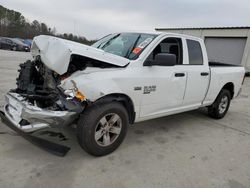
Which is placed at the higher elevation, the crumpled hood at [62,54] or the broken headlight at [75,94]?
the crumpled hood at [62,54]

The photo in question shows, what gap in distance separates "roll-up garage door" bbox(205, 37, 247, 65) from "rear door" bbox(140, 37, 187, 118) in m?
15.0

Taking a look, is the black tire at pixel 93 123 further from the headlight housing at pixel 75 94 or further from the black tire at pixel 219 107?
the black tire at pixel 219 107

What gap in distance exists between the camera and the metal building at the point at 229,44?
54.9ft

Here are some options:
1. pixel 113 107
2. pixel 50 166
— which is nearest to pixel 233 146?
pixel 113 107

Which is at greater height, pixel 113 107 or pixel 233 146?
pixel 113 107

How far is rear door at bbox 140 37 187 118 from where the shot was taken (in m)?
3.30

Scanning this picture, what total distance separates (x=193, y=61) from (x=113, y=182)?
108 inches

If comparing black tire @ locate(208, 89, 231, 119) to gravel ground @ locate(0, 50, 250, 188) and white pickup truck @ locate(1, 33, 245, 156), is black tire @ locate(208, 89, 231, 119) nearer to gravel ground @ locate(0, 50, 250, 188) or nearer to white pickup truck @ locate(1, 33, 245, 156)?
gravel ground @ locate(0, 50, 250, 188)

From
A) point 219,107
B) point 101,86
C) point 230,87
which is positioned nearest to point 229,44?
point 230,87

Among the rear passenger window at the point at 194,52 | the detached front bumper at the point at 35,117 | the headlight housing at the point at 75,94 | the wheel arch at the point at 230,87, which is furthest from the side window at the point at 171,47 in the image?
the wheel arch at the point at 230,87

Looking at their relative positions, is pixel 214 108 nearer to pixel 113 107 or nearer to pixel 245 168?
pixel 245 168

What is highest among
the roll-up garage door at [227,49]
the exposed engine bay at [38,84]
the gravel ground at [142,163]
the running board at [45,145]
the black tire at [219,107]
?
the roll-up garage door at [227,49]

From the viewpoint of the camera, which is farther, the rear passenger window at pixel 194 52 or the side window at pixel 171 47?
the rear passenger window at pixel 194 52

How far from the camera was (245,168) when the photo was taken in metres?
3.07
